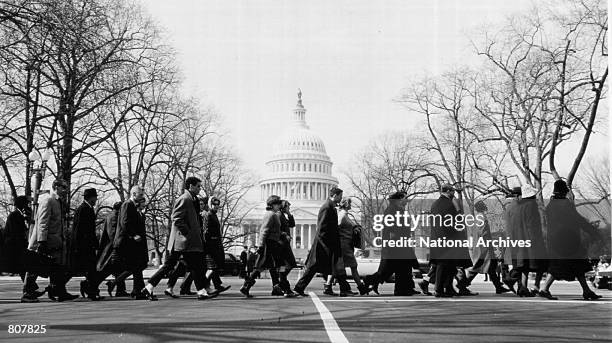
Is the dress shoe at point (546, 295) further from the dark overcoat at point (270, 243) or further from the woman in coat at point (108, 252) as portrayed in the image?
the woman in coat at point (108, 252)

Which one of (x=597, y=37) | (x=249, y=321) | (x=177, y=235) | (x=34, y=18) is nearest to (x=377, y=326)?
(x=249, y=321)

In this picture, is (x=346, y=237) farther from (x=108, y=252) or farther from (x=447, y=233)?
(x=108, y=252)

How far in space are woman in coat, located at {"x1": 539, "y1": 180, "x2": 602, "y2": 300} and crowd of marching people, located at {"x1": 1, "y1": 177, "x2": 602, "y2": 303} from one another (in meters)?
0.01

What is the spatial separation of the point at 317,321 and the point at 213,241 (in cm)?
586

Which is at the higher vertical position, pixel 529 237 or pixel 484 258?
pixel 529 237

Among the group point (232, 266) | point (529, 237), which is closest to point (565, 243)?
point (529, 237)

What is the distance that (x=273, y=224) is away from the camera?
38.0ft

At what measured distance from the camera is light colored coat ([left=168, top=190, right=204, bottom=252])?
1038cm

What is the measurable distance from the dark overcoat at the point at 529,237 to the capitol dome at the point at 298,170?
102471 mm

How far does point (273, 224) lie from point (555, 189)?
14.1ft

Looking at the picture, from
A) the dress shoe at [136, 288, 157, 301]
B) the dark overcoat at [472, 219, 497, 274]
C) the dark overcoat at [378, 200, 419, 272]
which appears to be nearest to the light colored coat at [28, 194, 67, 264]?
A: the dress shoe at [136, 288, 157, 301]

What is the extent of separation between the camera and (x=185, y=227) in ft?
33.9

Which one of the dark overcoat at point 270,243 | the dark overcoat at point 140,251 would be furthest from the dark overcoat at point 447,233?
the dark overcoat at point 140,251

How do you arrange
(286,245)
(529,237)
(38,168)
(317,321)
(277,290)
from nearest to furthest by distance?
1. (317,321)
2. (529,237)
3. (277,290)
4. (286,245)
5. (38,168)
